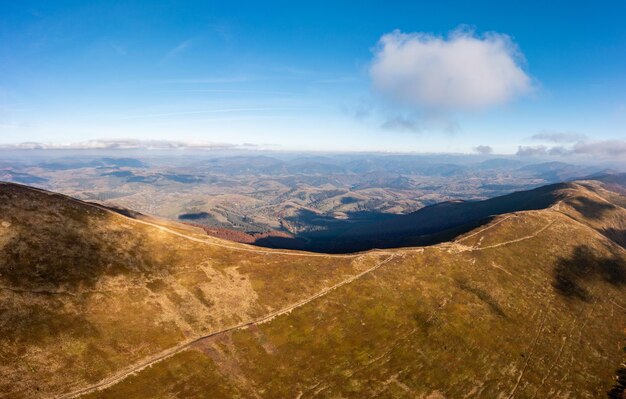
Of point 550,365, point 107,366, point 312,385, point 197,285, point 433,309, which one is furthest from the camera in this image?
point 433,309

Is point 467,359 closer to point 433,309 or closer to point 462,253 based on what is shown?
point 433,309

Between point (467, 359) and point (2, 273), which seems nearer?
point (2, 273)

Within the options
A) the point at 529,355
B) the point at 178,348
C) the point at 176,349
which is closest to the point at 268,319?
the point at 178,348

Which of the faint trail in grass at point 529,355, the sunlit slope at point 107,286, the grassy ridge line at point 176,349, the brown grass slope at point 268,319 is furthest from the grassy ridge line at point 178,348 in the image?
the faint trail in grass at point 529,355

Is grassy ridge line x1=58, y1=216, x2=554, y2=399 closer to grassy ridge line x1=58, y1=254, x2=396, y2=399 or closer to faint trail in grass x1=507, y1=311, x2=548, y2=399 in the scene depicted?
grassy ridge line x1=58, y1=254, x2=396, y2=399

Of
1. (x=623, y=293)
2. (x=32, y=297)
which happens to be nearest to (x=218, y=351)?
(x=32, y=297)

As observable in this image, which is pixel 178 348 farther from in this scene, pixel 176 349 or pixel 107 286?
pixel 107 286

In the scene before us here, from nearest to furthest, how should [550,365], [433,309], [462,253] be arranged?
[550,365]
[433,309]
[462,253]

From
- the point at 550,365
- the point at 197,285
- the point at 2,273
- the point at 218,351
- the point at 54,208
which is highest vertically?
the point at 54,208
